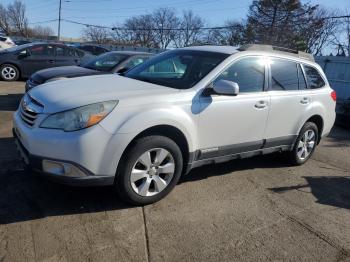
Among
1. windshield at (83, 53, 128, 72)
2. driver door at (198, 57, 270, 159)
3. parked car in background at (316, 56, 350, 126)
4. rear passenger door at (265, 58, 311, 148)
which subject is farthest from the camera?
parked car in background at (316, 56, 350, 126)

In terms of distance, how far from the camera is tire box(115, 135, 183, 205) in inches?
150

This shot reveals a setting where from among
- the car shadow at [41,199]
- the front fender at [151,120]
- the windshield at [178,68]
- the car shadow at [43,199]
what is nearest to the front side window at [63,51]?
the windshield at [178,68]

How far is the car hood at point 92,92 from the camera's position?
3680mm

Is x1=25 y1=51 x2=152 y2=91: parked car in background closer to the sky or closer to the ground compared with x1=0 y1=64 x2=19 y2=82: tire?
closer to the sky

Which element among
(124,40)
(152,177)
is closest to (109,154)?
(152,177)

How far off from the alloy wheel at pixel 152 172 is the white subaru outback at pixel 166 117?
0.01 m

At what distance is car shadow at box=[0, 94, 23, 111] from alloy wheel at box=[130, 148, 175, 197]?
5.48 m

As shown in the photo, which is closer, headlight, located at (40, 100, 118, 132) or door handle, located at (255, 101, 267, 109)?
headlight, located at (40, 100, 118, 132)

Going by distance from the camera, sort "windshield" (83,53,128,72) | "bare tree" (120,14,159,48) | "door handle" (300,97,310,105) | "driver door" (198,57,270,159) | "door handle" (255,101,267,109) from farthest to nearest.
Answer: "bare tree" (120,14,159,48) → "windshield" (83,53,128,72) → "door handle" (300,97,310,105) → "door handle" (255,101,267,109) → "driver door" (198,57,270,159)

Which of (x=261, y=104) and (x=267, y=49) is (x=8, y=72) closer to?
(x=267, y=49)

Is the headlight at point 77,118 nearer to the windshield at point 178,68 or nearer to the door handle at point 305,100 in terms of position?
the windshield at point 178,68

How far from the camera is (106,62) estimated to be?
29.6 feet

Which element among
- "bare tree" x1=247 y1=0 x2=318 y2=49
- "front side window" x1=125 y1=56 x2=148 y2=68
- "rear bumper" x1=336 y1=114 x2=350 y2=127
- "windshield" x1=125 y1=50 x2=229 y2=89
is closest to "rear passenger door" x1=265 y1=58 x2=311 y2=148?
"windshield" x1=125 y1=50 x2=229 y2=89

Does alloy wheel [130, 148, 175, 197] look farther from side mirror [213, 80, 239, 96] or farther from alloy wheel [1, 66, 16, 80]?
alloy wheel [1, 66, 16, 80]
